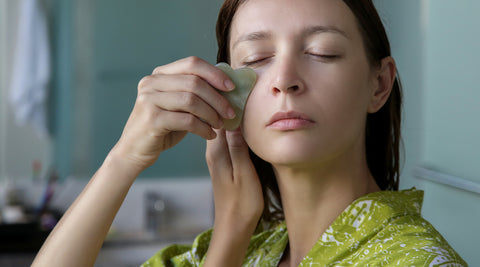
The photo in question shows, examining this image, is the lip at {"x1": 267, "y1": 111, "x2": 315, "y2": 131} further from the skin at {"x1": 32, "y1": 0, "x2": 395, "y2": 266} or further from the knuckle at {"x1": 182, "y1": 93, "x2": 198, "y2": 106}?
the knuckle at {"x1": 182, "y1": 93, "x2": 198, "y2": 106}

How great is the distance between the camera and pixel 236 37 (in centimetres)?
99

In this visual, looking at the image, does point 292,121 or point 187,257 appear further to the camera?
point 187,257

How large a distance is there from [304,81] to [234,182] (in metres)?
0.29

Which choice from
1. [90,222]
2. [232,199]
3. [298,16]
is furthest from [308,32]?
[90,222]

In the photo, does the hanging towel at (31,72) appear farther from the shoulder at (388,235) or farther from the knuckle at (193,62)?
the shoulder at (388,235)

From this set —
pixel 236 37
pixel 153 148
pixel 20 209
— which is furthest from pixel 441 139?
pixel 20 209

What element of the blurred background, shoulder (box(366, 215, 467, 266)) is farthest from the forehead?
the blurred background

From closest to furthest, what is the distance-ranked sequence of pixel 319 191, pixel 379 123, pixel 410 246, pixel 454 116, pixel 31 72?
pixel 410 246 < pixel 319 191 < pixel 379 123 < pixel 454 116 < pixel 31 72

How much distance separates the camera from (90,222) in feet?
3.02

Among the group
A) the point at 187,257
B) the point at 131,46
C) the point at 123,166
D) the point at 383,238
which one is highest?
the point at 131,46

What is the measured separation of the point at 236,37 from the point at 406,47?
1538 mm

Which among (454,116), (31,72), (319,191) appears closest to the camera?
(319,191)

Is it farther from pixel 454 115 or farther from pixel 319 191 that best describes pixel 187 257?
pixel 454 115

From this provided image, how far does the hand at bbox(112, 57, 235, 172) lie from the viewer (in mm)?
855
